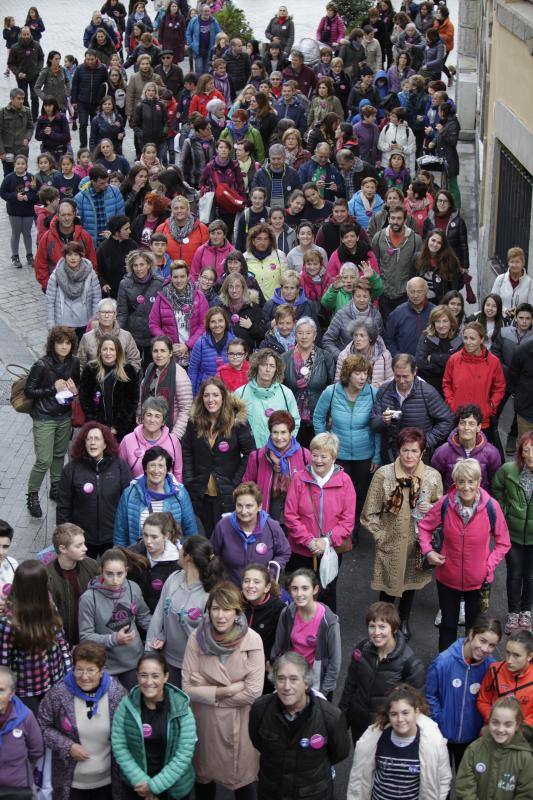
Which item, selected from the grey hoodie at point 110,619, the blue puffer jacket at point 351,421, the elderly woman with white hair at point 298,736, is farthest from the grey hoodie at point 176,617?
the blue puffer jacket at point 351,421

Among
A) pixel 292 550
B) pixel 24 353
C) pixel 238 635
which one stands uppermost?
pixel 238 635

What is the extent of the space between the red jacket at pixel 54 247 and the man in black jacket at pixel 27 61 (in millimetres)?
10461

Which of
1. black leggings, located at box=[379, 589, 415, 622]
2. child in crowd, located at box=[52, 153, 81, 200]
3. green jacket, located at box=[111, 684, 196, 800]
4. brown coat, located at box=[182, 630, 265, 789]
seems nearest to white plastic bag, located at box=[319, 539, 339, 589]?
black leggings, located at box=[379, 589, 415, 622]

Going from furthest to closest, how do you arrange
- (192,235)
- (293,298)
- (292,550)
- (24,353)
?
(24,353), (192,235), (293,298), (292,550)

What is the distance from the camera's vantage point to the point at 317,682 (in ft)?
27.1

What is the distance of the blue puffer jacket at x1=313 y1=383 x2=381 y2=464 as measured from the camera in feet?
35.7

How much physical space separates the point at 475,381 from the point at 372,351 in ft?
3.03

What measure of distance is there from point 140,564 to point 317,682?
144 cm

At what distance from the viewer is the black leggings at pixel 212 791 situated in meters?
8.02

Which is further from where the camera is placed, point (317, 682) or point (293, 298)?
point (293, 298)

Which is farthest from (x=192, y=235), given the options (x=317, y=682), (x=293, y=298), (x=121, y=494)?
(x=317, y=682)

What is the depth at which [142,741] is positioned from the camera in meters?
7.48

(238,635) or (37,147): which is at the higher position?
(238,635)

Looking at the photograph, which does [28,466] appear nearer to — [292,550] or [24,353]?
[24,353]
